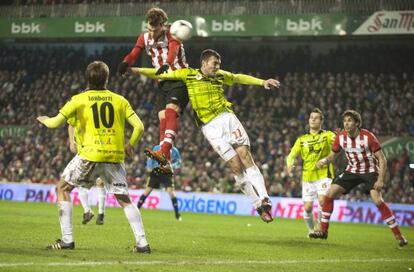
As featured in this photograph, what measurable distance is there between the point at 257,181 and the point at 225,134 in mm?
897

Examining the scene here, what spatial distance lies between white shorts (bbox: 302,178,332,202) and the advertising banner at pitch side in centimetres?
893

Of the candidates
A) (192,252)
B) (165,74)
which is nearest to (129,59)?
(165,74)

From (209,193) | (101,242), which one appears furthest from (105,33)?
(101,242)

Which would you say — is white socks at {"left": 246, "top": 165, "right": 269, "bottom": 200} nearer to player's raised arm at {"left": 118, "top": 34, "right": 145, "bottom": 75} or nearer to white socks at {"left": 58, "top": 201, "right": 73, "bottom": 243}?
player's raised arm at {"left": 118, "top": 34, "right": 145, "bottom": 75}

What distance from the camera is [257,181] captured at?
491 inches

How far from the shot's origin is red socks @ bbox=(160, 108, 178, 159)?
12.1m

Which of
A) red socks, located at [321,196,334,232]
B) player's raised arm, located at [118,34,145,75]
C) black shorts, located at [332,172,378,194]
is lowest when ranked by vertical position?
red socks, located at [321,196,334,232]

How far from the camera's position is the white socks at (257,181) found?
12.3 meters

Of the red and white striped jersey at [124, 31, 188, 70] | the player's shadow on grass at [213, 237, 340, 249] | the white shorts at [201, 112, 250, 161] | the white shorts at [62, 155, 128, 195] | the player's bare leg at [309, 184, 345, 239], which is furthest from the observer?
the player's bare leg at [309, 184, 345, 239]

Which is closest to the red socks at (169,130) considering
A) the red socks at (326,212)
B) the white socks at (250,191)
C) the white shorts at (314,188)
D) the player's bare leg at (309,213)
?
the white socks at (250,191)

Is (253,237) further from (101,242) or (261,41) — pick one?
(261,41)

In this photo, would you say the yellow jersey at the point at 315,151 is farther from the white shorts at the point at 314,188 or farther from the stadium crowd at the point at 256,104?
the stadium crowd at the point at 256,104

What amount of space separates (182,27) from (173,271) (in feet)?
15.5

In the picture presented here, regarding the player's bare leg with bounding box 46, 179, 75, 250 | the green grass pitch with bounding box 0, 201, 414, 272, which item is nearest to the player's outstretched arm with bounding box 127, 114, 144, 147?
the player's bare leg with bounding box 46, 179, 75, 250
